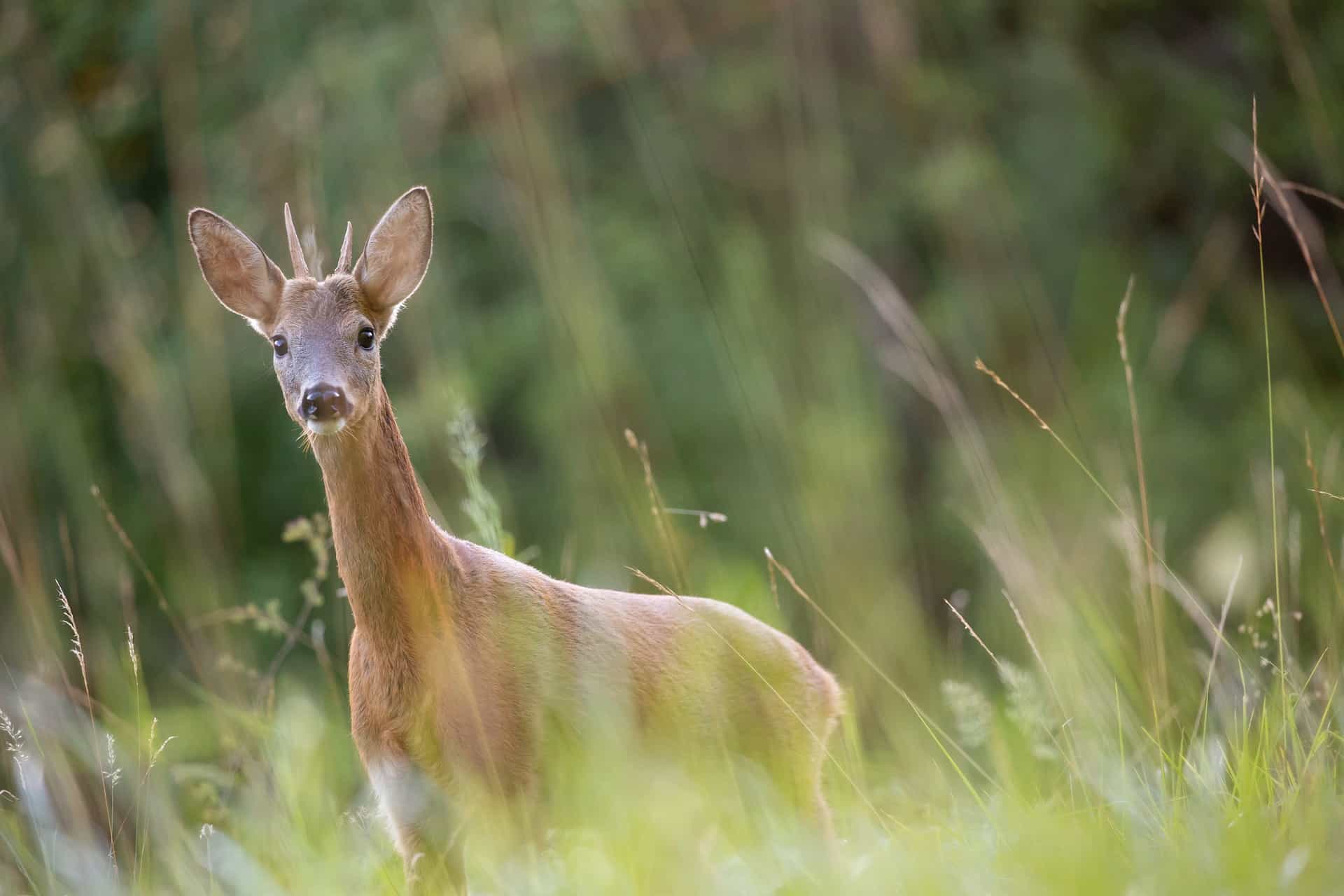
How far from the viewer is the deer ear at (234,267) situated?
3.04 m

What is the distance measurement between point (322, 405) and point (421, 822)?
2.60 ft

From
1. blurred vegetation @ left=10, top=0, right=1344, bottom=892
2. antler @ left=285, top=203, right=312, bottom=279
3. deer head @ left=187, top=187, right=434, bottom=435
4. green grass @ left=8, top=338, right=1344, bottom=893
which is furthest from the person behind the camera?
blurred vegetation @ left=10, top=0, right=1344, bottom=892

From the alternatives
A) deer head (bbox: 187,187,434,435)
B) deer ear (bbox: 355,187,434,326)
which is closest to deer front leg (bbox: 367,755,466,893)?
deer head (bbox: 187,187,434,435)

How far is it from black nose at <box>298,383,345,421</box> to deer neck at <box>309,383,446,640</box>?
5.6 inches

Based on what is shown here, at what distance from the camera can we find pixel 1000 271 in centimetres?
703

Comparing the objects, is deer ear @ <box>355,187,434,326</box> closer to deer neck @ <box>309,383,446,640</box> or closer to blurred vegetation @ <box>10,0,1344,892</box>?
deer neck @ <box>309,383,446,640</box>

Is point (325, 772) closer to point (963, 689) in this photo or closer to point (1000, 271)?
point (963, 689)

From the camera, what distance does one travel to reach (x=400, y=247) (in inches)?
120

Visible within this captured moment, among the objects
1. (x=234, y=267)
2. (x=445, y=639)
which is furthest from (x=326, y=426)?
(x=234, y=267)

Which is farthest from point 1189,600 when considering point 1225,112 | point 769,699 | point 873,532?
point 1225,112

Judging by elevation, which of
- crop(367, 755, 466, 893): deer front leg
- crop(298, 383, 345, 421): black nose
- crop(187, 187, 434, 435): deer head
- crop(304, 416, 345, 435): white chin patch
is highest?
crop(187, 187, 434, 435): deer head

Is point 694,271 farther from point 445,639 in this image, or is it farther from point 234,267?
point 445,639

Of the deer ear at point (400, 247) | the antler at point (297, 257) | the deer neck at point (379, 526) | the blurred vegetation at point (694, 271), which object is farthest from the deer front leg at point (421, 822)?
the blurred vegetation at point (694, 271)

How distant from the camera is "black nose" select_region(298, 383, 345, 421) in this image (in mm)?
2676
